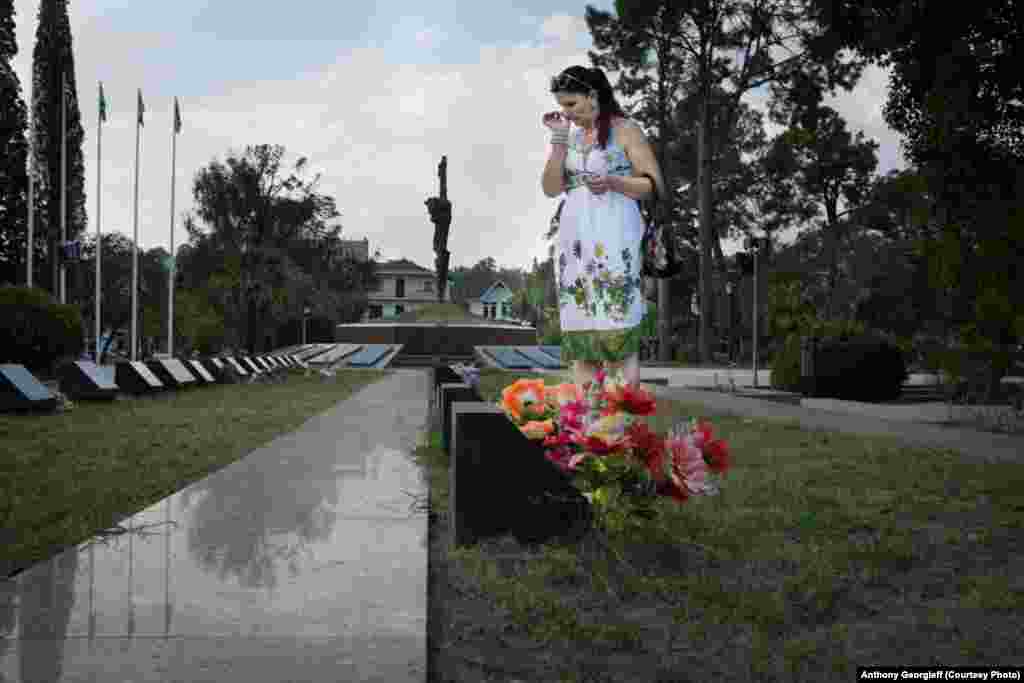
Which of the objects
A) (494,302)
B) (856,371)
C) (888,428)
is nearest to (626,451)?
(888,428)

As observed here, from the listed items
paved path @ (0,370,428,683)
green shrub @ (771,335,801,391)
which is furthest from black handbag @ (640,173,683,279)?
green shrub @ (771,335,801,391)

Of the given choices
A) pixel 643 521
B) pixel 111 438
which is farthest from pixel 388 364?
pixel 643 521

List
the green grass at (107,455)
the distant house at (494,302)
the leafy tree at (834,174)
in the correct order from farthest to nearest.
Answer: the distant house at (494,302), the leafy tree at (834,174), the green grass at (107,455)

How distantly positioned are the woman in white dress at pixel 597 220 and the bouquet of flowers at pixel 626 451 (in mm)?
271

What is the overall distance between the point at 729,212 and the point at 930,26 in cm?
4310

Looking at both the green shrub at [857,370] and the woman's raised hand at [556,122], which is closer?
the woman's raised hand at [556,122]

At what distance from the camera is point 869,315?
4491 cm

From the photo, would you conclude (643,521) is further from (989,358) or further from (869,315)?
(869,315)

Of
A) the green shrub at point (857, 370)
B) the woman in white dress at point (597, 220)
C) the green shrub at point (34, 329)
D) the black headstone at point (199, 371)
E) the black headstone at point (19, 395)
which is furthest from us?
the green shrub at point (34, 329)

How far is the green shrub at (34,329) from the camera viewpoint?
23.6m

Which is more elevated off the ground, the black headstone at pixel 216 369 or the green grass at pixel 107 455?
the black headstone at pixel 216 369

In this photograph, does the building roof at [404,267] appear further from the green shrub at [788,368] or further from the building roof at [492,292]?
the green shrub at [788,368]

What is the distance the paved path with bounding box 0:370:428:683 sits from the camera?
89.9 inches

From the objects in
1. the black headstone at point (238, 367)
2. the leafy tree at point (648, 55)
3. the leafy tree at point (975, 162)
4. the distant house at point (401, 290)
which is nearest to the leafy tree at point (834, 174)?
the leafy tree at point (648, 55)
